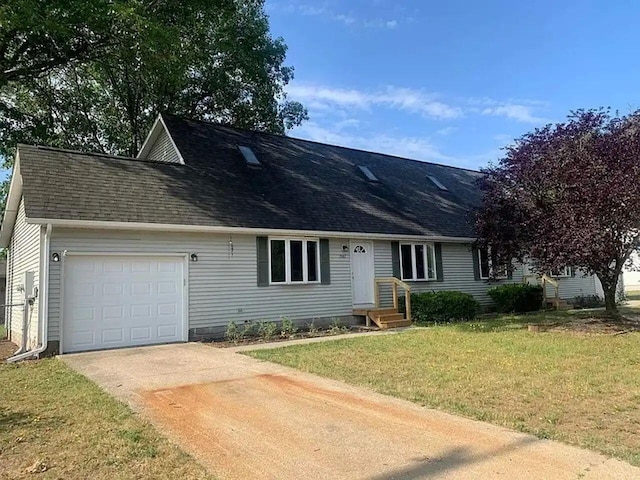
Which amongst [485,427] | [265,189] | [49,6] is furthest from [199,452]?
[49,6]

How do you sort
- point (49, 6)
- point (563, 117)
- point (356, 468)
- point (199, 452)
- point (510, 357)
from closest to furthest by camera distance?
point (356, 468)
point (199, 452)
point (510, 357)
point (49, 6)
point (563, 117)

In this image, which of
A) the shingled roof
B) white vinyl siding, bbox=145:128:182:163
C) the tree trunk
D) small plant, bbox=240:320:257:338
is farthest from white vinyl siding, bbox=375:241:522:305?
white vinyl siding, bbox=145:128:182:163

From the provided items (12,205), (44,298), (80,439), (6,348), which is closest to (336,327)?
(44,298)

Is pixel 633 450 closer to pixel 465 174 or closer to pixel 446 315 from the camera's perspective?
pixel 446 315

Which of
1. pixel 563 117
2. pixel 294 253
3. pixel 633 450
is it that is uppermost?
pixel 563 117

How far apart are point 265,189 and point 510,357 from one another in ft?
27.9

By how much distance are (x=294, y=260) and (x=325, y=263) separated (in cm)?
101

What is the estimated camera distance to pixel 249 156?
15.6 metres

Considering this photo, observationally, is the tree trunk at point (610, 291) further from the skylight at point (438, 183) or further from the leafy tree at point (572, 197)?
the skylight at point (438, 183)

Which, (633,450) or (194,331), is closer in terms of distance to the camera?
(633,450)

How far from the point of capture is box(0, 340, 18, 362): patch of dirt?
1034 cm

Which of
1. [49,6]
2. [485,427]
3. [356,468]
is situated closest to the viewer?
[356,468]

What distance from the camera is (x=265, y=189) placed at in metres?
14.2

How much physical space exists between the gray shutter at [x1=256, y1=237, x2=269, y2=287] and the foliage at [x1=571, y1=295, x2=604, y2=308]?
45.3 feet
